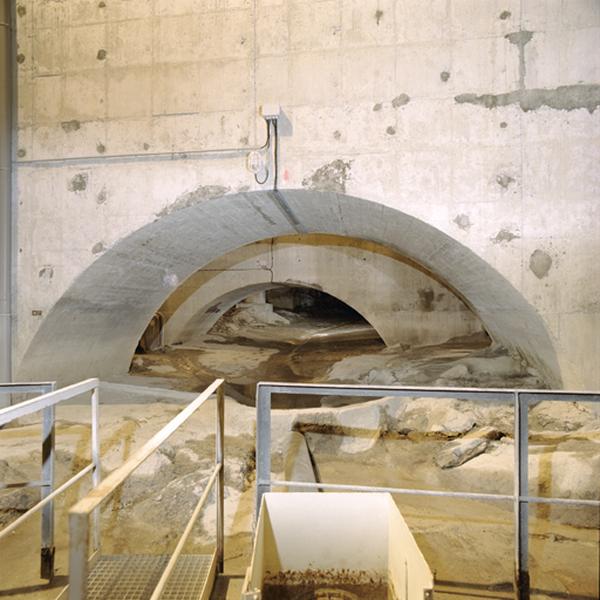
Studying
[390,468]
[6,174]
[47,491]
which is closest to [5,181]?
[6,174]

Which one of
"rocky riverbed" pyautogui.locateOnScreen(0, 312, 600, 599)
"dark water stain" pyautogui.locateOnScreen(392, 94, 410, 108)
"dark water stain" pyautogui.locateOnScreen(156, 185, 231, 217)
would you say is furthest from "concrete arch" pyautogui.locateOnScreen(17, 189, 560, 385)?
"dark water stain" pyautogui.locateOnScreen(392, 94, 410, 108)

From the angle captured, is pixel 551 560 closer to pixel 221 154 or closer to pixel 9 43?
pixel 221 154

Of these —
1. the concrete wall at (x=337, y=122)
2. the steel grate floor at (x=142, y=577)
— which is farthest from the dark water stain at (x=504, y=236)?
the steel grate floor at (x=142, y=577)

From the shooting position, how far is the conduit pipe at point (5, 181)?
17.4ft

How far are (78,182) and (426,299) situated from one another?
765cm

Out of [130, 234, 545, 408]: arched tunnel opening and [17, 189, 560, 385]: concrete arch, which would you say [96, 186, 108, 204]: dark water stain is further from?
[130, 234, 545, 408]: arched tunnel opening

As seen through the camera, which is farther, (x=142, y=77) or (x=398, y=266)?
(x=398, y=266)

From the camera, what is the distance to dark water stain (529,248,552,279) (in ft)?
14.4

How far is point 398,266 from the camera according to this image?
10633 millimetres

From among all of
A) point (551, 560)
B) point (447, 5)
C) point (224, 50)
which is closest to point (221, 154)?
point (224, 50)

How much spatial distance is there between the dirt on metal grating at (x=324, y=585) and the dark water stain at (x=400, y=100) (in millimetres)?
4253

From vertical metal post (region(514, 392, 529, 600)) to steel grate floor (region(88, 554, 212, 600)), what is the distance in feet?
5.54

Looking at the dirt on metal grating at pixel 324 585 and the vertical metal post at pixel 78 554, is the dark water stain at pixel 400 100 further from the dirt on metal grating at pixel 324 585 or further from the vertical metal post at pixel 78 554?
the vertical metal post at pixel 78 554

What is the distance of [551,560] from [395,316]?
7.96 meters
